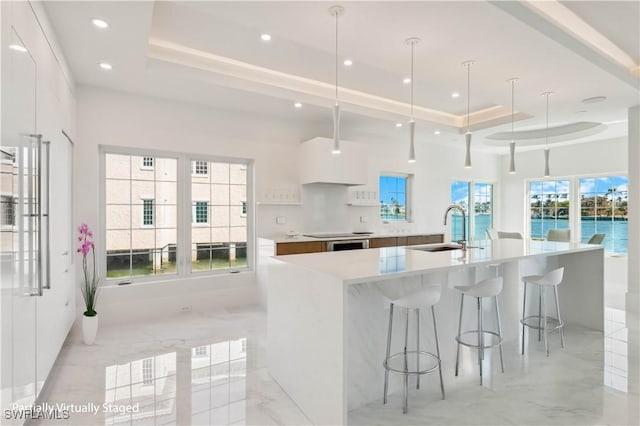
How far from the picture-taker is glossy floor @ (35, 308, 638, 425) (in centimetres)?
225

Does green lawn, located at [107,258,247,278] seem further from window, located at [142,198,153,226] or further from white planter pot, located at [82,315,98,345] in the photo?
white planter pot, located at [82,315,98,345]

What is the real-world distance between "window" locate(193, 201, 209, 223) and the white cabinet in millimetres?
1769

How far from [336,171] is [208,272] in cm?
226

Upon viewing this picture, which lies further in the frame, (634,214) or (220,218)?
(220,218)

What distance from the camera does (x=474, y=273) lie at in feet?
10.7

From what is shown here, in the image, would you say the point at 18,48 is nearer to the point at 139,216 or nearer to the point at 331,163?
the point at 139,216

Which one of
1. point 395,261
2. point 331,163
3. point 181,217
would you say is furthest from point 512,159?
point 181,217

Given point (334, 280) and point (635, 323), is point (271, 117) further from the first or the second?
point (635, 323)

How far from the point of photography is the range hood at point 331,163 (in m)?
5.00

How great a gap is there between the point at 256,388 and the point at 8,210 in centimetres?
190

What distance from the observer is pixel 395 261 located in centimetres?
261

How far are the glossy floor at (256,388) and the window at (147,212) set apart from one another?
138cm

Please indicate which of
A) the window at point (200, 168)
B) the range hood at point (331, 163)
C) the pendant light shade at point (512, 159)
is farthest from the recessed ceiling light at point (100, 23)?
the pendant light shade at point (512, 159)

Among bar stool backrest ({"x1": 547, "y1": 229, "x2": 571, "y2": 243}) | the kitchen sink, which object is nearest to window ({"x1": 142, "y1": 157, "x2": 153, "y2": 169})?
the kitchen sink
